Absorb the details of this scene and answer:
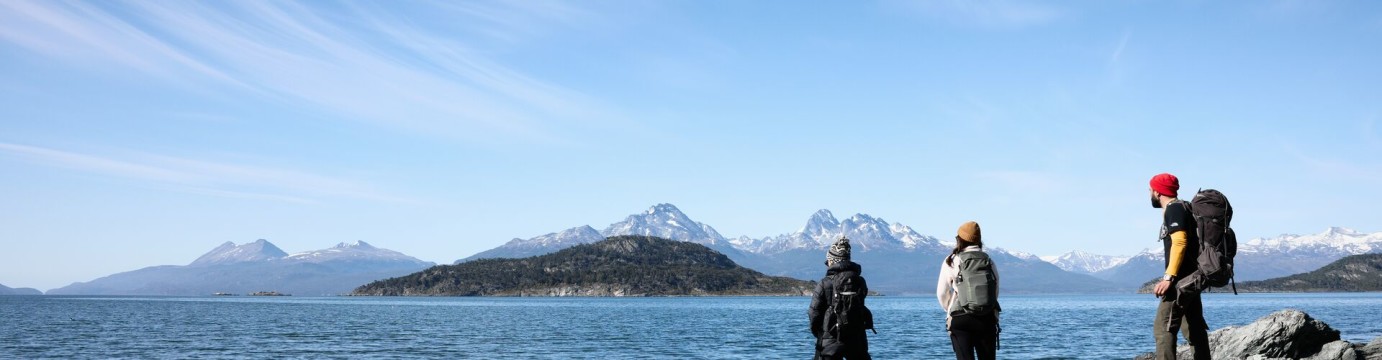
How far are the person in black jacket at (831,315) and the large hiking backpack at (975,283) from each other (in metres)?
2.60

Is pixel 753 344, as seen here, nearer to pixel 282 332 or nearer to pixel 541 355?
pixel 541 355

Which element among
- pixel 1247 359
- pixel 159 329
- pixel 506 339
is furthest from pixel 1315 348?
pixel 159 329

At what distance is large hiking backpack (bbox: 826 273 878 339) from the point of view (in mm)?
16688

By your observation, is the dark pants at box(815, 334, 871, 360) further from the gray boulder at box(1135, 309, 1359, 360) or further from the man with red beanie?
the gray boulder at box(1135, 309, 1359, 360)

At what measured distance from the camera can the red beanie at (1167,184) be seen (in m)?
14.4

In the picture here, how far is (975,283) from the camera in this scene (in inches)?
558

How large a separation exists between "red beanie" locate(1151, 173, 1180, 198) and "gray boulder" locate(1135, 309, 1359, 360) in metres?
18.7

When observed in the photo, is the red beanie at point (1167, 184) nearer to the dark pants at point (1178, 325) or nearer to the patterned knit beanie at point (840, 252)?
the dark pants at point (1178, 325)

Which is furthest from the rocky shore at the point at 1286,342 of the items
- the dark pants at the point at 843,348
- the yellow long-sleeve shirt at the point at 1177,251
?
the yellow long-sleeve shirt at the point at 1177,251

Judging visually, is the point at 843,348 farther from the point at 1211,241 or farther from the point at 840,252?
the point at 1211,241

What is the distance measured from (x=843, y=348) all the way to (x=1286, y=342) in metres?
20.8

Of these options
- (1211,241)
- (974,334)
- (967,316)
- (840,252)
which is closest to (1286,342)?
(1211,241)

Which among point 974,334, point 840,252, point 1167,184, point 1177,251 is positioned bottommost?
point 974,334

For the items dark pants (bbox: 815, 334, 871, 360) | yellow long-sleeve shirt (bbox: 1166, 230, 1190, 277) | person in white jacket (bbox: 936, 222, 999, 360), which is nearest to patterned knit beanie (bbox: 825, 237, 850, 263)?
dark pants (bbox: 815, 334, 871, 360)
